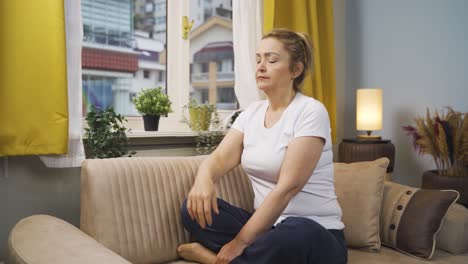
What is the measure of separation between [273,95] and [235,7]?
99 cm

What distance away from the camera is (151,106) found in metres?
2.21

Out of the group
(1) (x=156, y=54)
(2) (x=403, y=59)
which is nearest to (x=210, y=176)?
(1) (x=156, y=54)

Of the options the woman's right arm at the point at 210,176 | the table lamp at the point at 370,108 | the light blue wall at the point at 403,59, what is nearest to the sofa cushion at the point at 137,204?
the woman's right arm at the point at 210,176

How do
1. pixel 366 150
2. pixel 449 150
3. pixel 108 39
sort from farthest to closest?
pixel 366 150 → pixel 449 150 → pixel 108 39

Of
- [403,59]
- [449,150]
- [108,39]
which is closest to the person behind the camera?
[108,39]

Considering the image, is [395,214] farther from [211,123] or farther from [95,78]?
[95,78]

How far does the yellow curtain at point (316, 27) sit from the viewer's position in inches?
104

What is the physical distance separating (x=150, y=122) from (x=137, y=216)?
0.71 meters

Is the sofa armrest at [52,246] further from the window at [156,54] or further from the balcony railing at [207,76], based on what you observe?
the balcony railing at [207,76]

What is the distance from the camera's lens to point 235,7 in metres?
2.54

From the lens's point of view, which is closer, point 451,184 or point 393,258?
point 393,258

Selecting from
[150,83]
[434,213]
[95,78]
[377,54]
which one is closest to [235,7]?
[150,83]

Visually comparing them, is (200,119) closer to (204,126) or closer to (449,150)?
(204,126)

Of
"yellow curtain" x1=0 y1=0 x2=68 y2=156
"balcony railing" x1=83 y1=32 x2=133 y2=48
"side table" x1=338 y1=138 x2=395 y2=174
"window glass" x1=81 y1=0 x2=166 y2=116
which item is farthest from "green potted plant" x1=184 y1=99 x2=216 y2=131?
"side table" x1=338 y1=138 x2=395 y2=174
